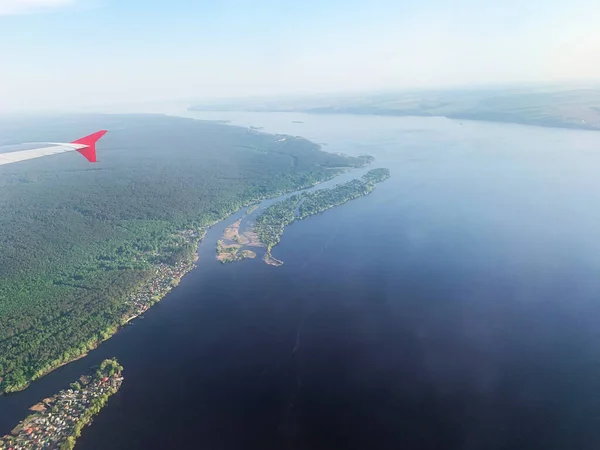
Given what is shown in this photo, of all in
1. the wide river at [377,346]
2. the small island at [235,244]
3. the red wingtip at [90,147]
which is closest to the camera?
the red wingtip at [90,147]

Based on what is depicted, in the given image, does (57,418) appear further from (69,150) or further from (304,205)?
(304,205)

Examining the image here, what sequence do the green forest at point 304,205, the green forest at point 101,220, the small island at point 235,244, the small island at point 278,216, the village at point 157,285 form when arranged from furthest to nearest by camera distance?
the green forest at point 304,205, the small island at point 278,216, the small island at point 235,244, the village at point 157,285, the green forest at point 101,220

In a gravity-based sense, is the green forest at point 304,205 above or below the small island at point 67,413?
above

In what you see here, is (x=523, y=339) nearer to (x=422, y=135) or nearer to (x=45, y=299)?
(x=45, y=299)

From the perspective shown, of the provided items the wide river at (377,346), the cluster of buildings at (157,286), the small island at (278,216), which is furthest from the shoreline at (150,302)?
the small island at (278,216)

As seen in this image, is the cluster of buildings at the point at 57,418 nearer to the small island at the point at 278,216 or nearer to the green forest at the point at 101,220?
the green forest at the point at 101,220

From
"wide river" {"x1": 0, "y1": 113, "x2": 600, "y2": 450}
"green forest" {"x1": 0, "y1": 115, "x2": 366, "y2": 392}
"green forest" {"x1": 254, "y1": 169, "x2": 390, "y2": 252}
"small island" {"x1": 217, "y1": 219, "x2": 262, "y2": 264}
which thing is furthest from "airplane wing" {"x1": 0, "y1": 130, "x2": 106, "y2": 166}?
"green forest" {"x1": 254, "y1": 169, "x2": 390, "y2": 252}

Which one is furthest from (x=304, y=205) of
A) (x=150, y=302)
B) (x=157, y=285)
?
(x=150, y=302)
